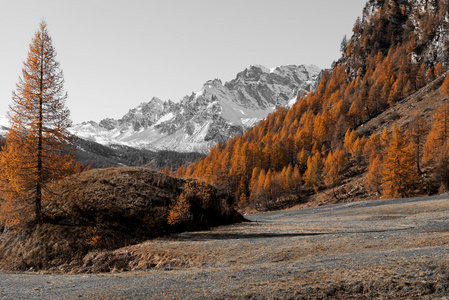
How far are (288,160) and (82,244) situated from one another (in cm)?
8556

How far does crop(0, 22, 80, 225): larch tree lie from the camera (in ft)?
67.1

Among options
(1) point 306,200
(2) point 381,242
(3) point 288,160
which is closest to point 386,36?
(3) point 288,160

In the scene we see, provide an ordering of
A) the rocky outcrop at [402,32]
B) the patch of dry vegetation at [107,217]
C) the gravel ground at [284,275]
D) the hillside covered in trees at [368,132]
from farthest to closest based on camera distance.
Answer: the rocky outcrop at [402,32] → the hillside covered in trees at [368,132] → the patch of dry vegetation at [107,217] → the gravel ground at [284,275]

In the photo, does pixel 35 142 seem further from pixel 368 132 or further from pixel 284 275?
pixel 368 132

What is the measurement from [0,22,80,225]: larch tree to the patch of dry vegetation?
1873 mm

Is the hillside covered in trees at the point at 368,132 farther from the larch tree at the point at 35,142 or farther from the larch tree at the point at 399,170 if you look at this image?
the larch tree at the point at 35,142

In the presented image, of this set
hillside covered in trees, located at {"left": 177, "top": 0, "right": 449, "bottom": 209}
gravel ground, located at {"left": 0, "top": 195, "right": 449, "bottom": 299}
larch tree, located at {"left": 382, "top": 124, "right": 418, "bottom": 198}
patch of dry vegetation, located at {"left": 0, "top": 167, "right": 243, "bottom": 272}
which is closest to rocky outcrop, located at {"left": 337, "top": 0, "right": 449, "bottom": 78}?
hillside covered in trees, located at {"left": 177, "top": 0, "right": 449, "bottom": 209}

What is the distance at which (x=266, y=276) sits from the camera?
10.9 meters

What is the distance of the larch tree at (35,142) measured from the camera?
2044 cm

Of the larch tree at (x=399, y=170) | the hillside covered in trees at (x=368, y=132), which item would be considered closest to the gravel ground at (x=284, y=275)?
the larch tree at (x=399, y=170)

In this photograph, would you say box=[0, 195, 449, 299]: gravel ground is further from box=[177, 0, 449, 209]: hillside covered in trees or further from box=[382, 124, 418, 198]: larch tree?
box=[177, 0, 449, 209]: hillside covered in trees

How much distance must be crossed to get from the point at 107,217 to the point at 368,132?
3673 inches

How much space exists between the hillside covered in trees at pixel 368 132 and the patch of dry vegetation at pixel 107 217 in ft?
142

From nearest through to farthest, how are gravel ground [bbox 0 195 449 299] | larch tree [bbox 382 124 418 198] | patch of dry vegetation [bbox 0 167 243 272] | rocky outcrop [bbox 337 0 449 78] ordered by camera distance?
1. gravel ground [bbox 0 195 449 299]
2. patch of dry vegetation [bbox 0 167 243 272]
3. larch tree [bbox 382 124 418 198]
4. rocky outcrop [bbox 337 0 449 78]
